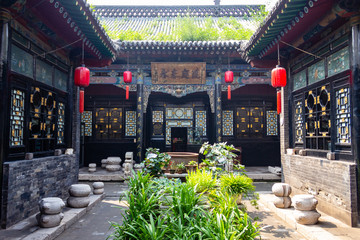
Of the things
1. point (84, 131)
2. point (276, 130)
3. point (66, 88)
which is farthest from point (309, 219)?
point (84, 131)

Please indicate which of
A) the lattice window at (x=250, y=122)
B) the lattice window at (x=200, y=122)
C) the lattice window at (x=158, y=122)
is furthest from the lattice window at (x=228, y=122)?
the lattice window at (x=158, y=122)

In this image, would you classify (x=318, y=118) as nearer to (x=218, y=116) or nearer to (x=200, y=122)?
(x=218, y=116)

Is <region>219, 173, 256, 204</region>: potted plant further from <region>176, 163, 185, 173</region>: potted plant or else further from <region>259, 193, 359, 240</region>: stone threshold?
<region>176, 163, 185, 173</region>: potted plant

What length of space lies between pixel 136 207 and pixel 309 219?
2.84 metres

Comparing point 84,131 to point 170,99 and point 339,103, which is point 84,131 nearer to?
point 170,99

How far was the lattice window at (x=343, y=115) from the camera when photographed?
14.8ft

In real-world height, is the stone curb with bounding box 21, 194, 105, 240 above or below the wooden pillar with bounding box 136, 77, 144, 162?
below

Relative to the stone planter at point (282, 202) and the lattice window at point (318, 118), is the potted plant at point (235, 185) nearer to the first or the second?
the stone planter at point (282, 202)

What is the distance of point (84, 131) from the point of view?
11.0 metres

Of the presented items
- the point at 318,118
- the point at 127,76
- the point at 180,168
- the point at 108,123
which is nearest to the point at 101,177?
the point at 108,123

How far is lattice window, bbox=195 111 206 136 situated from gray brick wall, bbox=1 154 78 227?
19.3ft

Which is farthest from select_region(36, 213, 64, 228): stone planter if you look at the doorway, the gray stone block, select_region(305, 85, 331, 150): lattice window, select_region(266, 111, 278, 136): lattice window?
select_region(266, 111, 278, 136): lattice window

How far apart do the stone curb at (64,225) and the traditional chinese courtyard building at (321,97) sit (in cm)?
460

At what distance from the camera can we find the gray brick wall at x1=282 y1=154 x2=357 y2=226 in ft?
13.7
